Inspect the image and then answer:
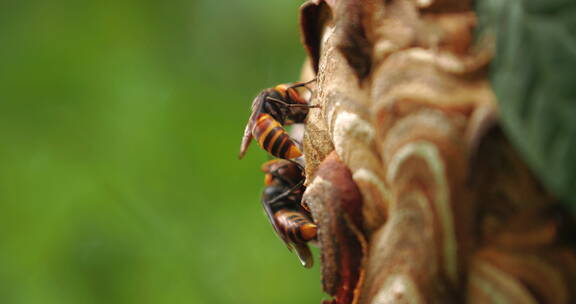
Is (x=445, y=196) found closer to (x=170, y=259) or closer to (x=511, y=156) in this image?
(x=511, y=156)

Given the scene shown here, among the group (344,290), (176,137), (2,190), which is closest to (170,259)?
(176,137)

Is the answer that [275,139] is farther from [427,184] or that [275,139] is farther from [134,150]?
[134,150]

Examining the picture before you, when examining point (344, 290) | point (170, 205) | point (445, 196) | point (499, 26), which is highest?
point (499, 26)

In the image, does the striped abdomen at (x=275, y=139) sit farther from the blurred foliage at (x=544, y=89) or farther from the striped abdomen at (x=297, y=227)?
the blurred foliage at (x=544, y=89)

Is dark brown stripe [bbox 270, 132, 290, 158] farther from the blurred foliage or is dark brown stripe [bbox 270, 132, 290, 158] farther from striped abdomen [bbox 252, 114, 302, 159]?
the blurred foliage

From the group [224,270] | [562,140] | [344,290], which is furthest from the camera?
[224,270]

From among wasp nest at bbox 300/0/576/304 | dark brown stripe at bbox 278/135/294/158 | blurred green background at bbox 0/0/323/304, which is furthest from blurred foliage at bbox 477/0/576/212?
blurred green background at bbox 0/0/323/304
